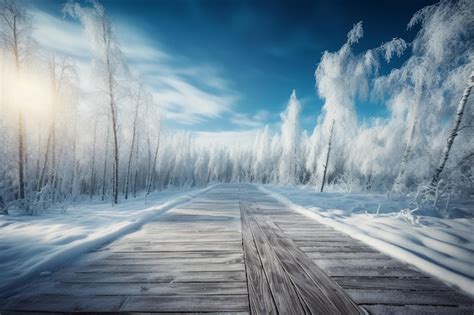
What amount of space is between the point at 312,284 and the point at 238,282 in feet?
2.92

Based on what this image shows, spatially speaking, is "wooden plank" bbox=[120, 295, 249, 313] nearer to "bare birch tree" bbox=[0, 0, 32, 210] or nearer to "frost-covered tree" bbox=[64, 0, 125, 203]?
"bare birch tree" bbox=[0, 0, 32, 210]

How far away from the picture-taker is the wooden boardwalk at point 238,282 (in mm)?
1813

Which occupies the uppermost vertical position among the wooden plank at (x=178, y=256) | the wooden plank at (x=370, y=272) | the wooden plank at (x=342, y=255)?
the wooden plank at (x=370, y=272)

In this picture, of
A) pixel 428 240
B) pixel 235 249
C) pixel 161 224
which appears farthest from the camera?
pixel 161 224

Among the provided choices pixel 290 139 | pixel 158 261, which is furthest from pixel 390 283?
pixel 290 139

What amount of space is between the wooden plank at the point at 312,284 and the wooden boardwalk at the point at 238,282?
0.03 ft

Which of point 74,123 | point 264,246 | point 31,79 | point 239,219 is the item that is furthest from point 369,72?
point 74,123

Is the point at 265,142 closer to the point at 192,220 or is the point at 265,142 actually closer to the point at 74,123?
the point at 74,123

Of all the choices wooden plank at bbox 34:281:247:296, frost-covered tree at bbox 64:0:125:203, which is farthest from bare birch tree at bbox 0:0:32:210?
wooden plank at bbox 34:281:247:296

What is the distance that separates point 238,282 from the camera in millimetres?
2227

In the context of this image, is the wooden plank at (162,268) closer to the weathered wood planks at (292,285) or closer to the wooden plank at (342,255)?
the weathered wood planks at (292,285)

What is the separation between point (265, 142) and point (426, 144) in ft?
117

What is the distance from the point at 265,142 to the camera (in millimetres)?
47062

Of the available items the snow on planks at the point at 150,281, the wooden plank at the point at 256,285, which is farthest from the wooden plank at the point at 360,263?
the snow on planks at the point at 150,281
